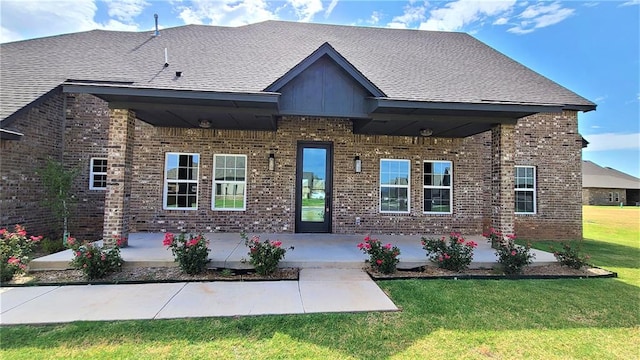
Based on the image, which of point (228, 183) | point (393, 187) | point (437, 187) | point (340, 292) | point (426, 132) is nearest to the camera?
point (340, 292)

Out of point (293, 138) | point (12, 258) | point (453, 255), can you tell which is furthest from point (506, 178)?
point (12, 258)

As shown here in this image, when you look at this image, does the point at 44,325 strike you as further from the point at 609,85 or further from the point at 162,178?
the point at 609,85

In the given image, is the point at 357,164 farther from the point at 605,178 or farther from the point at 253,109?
the point at 605,178

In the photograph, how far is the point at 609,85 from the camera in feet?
56.7

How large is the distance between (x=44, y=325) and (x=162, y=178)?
5.56 meters

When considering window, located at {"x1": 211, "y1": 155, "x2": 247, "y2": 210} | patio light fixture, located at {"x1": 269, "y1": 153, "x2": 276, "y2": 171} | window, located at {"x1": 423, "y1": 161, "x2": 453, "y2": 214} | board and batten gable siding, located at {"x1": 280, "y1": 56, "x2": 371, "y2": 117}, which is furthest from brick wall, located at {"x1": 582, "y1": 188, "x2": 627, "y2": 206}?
window, located at {"x1": 211, "y1": 155, "x2": 247, "y2": 210}

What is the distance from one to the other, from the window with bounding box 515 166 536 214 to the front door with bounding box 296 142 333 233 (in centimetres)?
649

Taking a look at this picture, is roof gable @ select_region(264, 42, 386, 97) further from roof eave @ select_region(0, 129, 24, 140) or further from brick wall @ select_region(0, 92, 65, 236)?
brick wall @ select_region(0, 92, 65, 236)

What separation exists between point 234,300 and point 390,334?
85.3 inches

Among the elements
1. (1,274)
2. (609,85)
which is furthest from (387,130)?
(609,85)

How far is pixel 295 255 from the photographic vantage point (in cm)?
604

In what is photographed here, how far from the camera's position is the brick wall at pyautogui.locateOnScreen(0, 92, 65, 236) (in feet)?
22.6

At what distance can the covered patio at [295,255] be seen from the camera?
5492 millimetres

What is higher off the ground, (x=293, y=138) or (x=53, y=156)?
(x=293, y=138)
